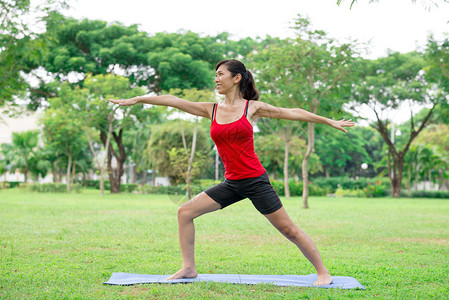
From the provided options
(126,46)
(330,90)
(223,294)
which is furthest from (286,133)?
(223,294)

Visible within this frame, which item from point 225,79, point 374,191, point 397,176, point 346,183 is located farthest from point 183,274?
point 346,183

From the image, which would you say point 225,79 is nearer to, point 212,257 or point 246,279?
point 246,279

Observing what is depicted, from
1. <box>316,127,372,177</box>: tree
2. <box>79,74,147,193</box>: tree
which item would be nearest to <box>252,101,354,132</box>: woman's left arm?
<box>79,74,147,193</box>: tree

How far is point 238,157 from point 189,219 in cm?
83

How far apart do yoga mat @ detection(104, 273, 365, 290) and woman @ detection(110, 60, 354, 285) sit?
0.13m

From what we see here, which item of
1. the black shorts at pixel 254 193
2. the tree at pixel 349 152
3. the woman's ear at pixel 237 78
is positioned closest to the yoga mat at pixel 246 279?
the black shorts at pixel 254 193

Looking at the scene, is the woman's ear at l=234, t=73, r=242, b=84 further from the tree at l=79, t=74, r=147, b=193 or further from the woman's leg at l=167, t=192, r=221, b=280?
the tree at l=79, t=74, r=147, b=193

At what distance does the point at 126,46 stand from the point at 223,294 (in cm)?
2539

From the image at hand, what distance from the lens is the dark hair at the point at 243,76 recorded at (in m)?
4.74

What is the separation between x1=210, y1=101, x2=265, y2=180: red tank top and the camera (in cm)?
445

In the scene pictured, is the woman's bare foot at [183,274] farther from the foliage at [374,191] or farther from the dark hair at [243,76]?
the foliage at [374,191]

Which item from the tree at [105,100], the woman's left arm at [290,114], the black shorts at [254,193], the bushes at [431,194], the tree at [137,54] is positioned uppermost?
the tree at [137,54]

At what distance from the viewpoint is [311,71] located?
16.7 meters

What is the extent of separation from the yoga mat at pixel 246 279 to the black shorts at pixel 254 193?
79 cm
